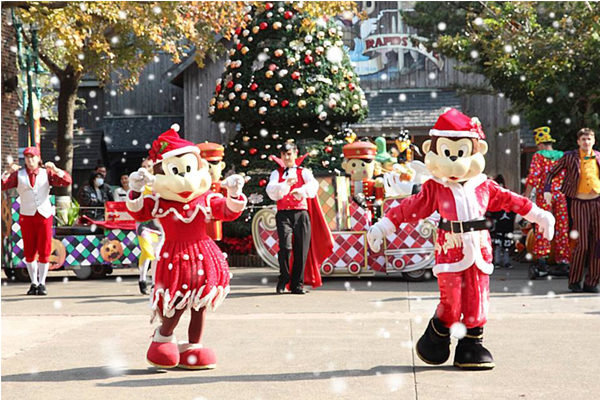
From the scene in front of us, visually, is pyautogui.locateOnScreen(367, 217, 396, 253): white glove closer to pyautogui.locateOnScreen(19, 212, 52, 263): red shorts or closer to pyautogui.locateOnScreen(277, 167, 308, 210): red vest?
pyautogui.locateOnScreen(277, 167, 308, 210): red vest

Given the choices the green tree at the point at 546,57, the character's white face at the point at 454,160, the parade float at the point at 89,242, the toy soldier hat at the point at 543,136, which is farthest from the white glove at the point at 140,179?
the green tree at the point at 546,57

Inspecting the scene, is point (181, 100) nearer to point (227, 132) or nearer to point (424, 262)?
point (227, 132)

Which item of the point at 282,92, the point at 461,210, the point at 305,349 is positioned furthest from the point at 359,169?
the point at 461,210

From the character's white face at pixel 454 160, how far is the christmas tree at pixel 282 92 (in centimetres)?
878

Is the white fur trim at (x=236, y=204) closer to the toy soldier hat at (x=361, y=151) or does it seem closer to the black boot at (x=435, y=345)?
the black boot at (x=435, y=345)

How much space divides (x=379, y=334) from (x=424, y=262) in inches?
185

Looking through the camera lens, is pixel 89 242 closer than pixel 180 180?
No

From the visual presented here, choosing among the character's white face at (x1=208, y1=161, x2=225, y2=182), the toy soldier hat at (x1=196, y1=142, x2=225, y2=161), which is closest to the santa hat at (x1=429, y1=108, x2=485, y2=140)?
the character's white face at (x1=208, y1=161, x2=225, y2=182)

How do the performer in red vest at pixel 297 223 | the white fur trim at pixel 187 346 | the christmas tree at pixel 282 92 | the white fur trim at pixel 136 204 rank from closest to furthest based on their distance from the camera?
the white fur trim at pixel 187 346 < the white fur trim at pixel 136 204 < the performer in red vest at pixel 297 223 < the christmas tree at pixel 282 92

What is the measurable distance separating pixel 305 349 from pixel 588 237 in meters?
4.80

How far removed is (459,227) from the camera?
5.84 m

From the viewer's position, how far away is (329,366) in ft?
19.1

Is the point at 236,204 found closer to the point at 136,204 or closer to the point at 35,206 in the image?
the point at 136,204

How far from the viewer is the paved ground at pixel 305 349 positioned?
514 centimetres
